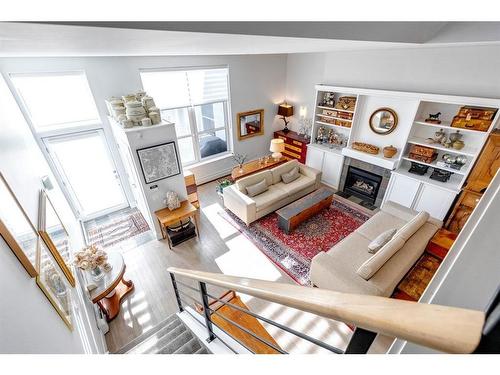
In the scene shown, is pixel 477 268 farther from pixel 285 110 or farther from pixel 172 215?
pixel 285 110

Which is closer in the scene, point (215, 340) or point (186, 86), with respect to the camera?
point (215, 340)

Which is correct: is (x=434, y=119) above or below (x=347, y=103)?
below

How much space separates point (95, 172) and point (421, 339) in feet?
17.7

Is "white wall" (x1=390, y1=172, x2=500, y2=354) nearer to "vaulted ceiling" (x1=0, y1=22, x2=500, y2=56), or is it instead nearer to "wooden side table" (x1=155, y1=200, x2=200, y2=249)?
"vaulted ceiling" (x1=0, y1=22, x2=500, y2=56)

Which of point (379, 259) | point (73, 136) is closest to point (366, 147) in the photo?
point (379, 259)

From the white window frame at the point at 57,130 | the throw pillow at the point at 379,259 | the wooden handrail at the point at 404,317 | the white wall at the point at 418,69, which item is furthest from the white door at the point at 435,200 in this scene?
the white window frame at the point at 57,130

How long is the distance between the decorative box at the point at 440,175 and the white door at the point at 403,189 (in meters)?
0.28

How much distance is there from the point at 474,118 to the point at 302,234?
3.21m

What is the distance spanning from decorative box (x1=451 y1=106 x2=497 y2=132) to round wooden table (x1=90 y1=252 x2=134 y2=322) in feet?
17.9

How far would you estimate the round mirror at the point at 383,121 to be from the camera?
4.47m

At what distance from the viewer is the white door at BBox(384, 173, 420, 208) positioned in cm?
428

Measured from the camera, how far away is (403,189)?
174 inches
